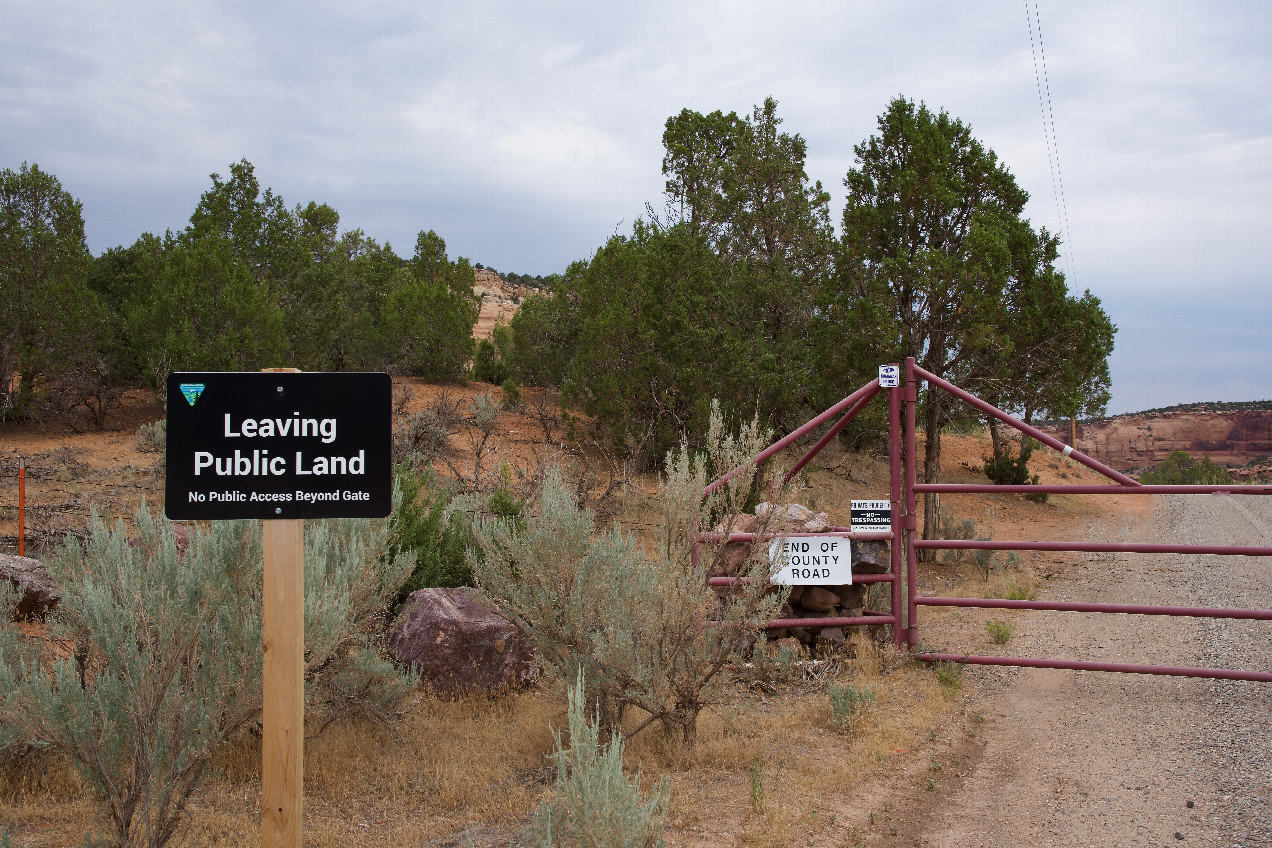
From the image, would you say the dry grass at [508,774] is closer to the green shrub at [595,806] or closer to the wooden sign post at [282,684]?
the wooden sign post at [282,684]

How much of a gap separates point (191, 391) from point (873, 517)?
17.5 ft

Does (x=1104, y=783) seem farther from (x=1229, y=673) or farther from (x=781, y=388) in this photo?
(x=781, y=388)

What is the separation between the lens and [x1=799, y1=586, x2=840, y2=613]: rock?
7664 mm

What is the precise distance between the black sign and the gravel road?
10.5 feet

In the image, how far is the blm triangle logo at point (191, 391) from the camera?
3451 mm

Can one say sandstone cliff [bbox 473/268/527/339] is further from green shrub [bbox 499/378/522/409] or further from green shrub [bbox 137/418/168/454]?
green shrub [bbox 137/418/168/454]

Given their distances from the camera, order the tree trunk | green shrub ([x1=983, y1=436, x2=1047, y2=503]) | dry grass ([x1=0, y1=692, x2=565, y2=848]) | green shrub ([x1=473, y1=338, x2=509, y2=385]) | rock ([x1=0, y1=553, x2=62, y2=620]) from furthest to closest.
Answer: green shrub ([x1=473, y1=338, x2=509, y2=385]), green shrub ([x1=983, y1=436, x2=1047, y2=503]), the tree trunk, rock ([x1=0, y1=553, x2=62, y2=620]), dry grass ([x1=0, y1=692, x2=565, y2=848])

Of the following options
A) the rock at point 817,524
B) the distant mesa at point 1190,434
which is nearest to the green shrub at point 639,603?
the rock at point 817,524

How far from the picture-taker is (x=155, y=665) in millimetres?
3809

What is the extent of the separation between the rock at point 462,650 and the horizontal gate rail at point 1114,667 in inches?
128

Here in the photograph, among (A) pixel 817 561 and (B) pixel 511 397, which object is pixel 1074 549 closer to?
(A) pixel 817 561

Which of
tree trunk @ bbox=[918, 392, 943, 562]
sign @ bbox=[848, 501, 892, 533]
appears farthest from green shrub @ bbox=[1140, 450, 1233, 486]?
sign @ bbox=[848, 501, 892, 533]

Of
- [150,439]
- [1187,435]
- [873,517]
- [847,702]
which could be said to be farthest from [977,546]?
[1187,435]

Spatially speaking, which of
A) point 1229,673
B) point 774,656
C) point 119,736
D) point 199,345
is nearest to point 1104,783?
point 1229,673
